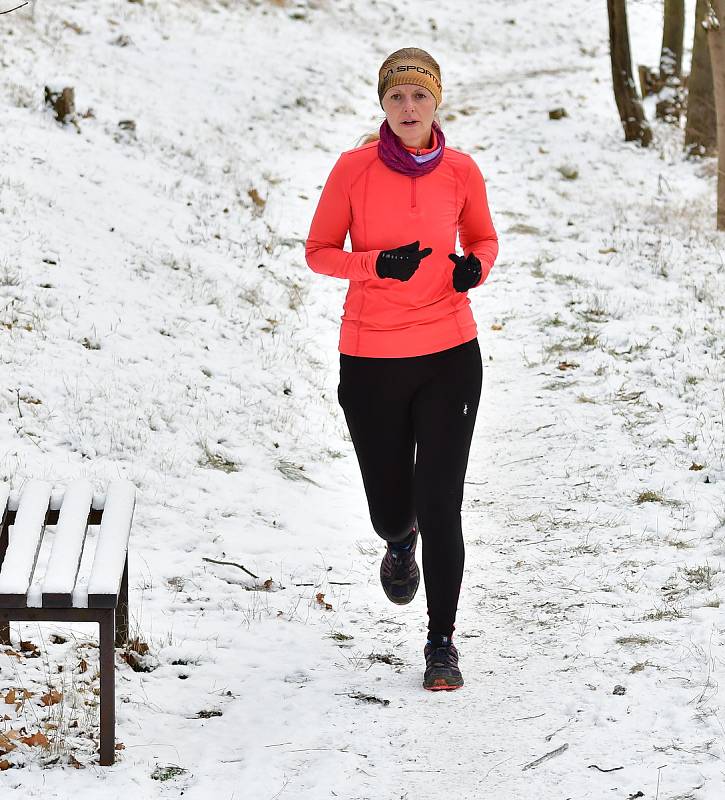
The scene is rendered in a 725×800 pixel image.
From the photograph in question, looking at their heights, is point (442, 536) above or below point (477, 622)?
above

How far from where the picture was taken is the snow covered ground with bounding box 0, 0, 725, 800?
12.1 feet

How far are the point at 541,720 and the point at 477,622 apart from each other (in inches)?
40.8

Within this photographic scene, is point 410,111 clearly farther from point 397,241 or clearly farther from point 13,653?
point 13,653

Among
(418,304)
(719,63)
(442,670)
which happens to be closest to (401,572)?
(442,670)

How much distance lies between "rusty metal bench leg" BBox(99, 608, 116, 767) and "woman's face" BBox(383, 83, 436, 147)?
7.25 feet

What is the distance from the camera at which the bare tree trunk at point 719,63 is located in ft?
36.7

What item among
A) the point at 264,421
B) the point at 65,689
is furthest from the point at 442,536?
the point at 264,421

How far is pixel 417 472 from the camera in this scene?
13.4 ft

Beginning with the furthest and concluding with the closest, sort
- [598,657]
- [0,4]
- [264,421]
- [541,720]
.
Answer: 1. [0,4]
2. [264,421]
3. [598,657]
4. [541,720]

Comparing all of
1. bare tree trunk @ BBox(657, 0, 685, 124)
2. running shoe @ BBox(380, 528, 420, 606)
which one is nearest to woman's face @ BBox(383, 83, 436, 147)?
running shoe @ BBox(380, 528, 420, 606)

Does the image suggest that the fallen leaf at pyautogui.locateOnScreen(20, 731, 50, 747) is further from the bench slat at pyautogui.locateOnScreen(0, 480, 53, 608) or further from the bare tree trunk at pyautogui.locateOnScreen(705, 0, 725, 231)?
the bare tree trunk at pyautogui.locateOnScreen(705, 0, 725, 231)

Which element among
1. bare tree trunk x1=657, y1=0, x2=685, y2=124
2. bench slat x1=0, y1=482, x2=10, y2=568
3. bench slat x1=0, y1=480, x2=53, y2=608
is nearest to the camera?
bench slat x1=0, y1=480, x2=53, y2=608

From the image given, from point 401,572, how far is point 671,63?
16571 mm

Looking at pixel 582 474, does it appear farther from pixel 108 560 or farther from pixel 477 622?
pixel 108 560
